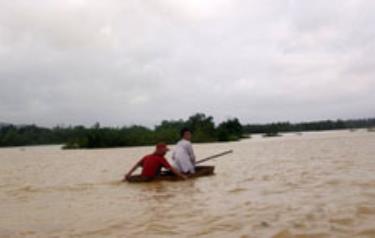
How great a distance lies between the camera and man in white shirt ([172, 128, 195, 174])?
46.7 feet

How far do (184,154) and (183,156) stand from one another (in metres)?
0.08

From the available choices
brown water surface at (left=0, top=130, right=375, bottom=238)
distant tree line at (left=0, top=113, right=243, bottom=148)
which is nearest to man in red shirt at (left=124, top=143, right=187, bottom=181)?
brown water surface at (left=0, top=130, right=375, bottom=238)

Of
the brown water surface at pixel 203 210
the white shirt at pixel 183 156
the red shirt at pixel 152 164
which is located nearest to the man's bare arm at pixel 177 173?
the red shirt at pixel 152 164

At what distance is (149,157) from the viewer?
13.7 metres

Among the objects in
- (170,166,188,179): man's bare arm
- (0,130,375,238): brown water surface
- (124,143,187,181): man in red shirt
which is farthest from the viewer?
(170,166,188,179): man's bare arm

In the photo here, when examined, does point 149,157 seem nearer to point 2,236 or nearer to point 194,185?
point 194,185

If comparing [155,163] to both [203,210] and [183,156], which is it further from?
[203,210]

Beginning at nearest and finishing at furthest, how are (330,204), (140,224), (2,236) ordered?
1. (2,236)
2. (140,224)
3. (330,204)

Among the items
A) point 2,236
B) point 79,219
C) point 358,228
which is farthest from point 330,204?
point 2,236

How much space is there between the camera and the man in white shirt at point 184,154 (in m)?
14.2

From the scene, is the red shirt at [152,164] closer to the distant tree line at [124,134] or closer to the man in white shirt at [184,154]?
the man in white shirt at [184,154]

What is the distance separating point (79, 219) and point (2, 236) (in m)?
1.45

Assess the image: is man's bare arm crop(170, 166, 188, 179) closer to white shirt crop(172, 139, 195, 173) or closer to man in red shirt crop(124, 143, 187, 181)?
man in red shirt crop(124, 143, 187, 181)

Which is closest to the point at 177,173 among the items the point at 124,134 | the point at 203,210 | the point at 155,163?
the point at 155,163
